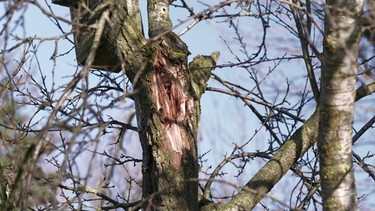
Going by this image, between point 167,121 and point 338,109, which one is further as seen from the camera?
point 167,121

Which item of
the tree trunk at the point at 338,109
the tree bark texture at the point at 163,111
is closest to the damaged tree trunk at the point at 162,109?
the tree bark texture at the point at 163,111

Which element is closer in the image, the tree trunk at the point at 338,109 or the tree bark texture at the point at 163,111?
the tree trunk at the point at 338,109

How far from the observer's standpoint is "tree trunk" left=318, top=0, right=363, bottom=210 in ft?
10.8

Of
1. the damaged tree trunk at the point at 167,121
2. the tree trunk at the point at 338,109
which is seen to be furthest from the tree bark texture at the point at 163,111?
the tree trunk at the point at 338,109

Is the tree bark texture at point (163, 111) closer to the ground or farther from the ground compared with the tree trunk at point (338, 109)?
farther from the ground

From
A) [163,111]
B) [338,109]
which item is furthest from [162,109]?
[338,109]

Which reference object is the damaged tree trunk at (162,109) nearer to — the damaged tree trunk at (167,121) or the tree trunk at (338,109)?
the damaged tree trunk at (167,121)

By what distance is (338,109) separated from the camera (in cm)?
339

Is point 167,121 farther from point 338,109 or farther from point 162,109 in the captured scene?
point 338,109

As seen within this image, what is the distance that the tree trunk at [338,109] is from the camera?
330cm

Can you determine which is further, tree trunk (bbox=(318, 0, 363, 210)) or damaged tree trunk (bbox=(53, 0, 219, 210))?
damaged tree trunk (bbox=(53, 0, 219, 210))

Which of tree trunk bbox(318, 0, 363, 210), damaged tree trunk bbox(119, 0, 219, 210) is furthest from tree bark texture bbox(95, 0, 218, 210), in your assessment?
tree trunk bbox(318, 0, 363, 210)

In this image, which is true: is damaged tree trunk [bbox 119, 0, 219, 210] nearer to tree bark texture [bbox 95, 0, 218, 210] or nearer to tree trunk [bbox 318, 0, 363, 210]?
tree bark texture [bbox 95, 0, 218, 210]

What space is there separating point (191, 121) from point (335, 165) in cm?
145
